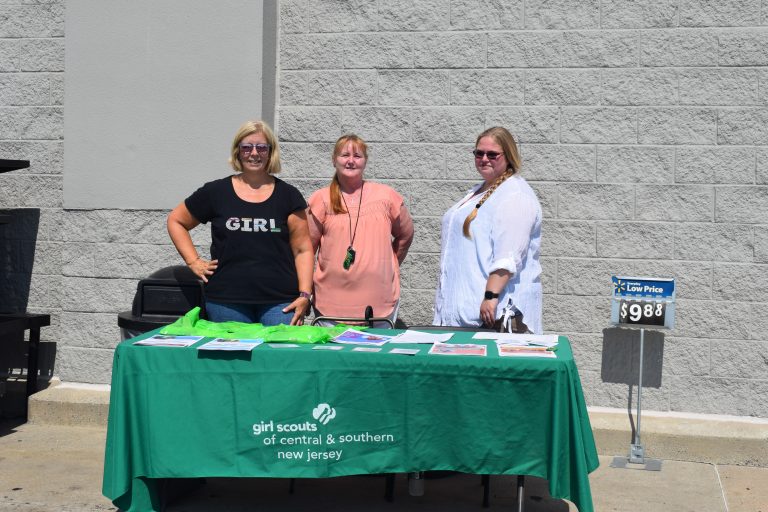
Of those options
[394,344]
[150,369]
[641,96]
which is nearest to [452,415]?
[394,344]

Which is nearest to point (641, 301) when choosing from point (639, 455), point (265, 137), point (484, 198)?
point (639, 455)

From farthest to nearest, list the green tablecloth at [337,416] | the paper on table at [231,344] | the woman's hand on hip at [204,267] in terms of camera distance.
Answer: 1. the woman's hand on hip at [204,267]
2. the paper on table at [231,344]
3. the green tablecloth at [337,416]

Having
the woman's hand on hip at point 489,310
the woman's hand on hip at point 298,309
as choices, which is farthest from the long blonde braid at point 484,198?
the woman's hand on hip at point 298,309

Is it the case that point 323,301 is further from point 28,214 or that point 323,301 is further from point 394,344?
point 28,214

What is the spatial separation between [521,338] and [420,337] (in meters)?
0.50

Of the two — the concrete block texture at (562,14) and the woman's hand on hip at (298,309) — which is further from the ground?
the concrete block texture at (562,14)

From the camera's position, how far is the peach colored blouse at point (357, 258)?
5.92m

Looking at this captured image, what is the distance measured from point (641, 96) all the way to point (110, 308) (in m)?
3.94

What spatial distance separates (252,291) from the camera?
5625 mm

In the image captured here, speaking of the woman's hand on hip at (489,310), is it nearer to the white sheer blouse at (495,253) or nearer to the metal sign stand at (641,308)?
the white sheer blouse at (495,253)

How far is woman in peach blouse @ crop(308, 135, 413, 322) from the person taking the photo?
592 cm

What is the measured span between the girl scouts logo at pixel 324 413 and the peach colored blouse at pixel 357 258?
47.5 inches

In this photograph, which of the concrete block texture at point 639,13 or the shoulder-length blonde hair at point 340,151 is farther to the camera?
the concrete block texture at point 639,13

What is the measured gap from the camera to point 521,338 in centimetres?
→ 512
